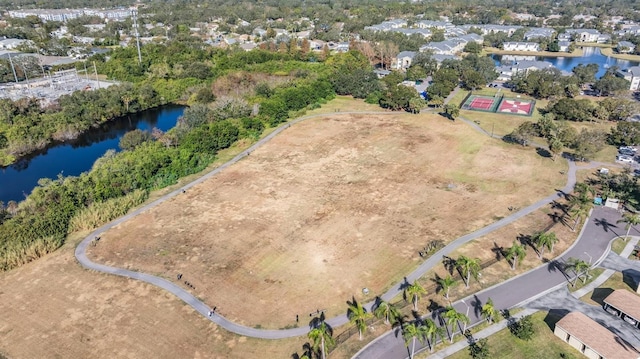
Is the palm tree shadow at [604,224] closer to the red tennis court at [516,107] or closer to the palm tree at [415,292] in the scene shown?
the palm tree at [415,292]

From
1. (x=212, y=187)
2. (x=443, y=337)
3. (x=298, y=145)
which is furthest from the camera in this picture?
(x=298, y=145)

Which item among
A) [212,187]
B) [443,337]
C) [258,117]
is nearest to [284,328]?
[443,337]

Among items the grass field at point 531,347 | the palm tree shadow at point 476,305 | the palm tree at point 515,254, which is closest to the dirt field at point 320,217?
the palm tree at point 515,254

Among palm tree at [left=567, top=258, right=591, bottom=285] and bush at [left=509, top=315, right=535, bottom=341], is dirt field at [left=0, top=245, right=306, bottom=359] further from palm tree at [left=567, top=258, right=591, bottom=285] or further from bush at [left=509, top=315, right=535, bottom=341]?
palm tree at [left=567, top=258, right=591, bottom=285]

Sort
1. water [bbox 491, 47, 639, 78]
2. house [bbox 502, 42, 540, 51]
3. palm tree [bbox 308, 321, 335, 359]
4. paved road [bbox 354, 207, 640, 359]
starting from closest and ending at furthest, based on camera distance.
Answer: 1. palm tree [bbox 308, 321, 335, 359]
2. paved road [bbox 354, 207, 640, 359]
3. water [bbox 491, 47, 639, 78]
4. house [bbox 502, 42, 540, 51]

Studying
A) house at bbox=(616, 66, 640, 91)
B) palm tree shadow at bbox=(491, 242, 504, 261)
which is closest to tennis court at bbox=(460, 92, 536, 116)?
house at bbox=(616, 66, 640, 91)

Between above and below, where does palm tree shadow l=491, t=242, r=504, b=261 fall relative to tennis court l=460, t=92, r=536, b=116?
below

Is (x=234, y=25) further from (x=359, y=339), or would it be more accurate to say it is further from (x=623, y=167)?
(x=359, y=339)
